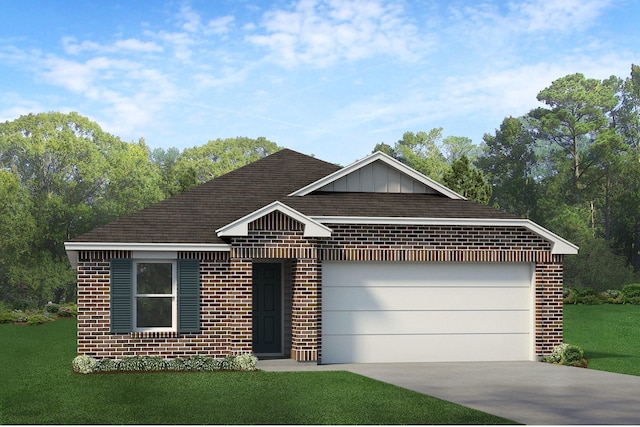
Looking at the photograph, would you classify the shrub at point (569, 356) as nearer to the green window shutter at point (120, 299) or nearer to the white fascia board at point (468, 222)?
the white fascia board at point (468, 222)

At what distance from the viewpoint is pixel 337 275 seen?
2038 centimetres

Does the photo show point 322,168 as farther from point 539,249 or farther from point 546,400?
point 546,400

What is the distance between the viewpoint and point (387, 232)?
2039 centimetres

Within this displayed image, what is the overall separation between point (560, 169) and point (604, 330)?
143ft

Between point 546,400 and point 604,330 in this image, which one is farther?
point 604,330

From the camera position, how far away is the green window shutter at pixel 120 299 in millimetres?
19438

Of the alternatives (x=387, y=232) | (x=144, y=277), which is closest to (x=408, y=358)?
(x=387, y=232)

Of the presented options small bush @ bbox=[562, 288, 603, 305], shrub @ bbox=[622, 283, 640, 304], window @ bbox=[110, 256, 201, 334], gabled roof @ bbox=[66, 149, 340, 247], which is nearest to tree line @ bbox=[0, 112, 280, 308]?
small bush @ bbox=[562, 288, 603, 305]

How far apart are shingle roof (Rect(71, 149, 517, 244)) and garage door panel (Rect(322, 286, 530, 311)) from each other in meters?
1.79

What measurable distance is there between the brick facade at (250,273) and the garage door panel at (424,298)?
2.13ft

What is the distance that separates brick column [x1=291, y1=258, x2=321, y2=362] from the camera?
19.7 metres

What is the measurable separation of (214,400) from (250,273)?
5.78m

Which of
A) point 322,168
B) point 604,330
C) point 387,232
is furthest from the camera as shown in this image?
point 604,330

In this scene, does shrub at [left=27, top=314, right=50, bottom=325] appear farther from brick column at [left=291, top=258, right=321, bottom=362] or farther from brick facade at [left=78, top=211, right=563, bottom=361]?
brick column at [left=291, top=258, right=321, bottom=362]
